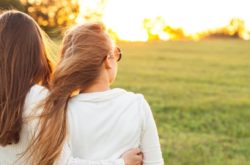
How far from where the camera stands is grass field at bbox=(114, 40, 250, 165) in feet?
24.7

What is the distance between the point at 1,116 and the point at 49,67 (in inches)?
12.2

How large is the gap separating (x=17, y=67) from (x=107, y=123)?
1.56 feet

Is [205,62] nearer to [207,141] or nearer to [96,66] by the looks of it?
[207,141]

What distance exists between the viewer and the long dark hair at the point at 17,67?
294 cm

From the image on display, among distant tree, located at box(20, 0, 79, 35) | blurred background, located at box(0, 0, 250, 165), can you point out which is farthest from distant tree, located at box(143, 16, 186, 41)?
distant tree, located at box(20, 0, 79, 35)

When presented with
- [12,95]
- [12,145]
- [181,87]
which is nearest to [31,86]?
[12,95]

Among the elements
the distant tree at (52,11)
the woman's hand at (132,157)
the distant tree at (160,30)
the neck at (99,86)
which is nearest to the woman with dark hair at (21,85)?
the woman's hand at (132,157)

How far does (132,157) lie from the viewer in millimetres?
2908

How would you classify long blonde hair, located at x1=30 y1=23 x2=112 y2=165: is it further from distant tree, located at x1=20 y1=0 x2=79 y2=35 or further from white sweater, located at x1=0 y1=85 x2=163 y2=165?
distant tree, located at x1=20 y1=0 x2=79 y2=35

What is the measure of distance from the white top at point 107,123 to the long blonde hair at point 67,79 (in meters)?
0.05

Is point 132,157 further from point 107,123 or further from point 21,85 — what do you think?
point 21,85

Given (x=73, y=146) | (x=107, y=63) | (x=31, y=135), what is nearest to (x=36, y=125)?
(x=31, y=135)

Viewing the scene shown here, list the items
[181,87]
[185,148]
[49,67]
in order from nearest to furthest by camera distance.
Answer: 1. [49,67]
2. [185,148]
3. [181,87]

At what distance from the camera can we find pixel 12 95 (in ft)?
9.71
